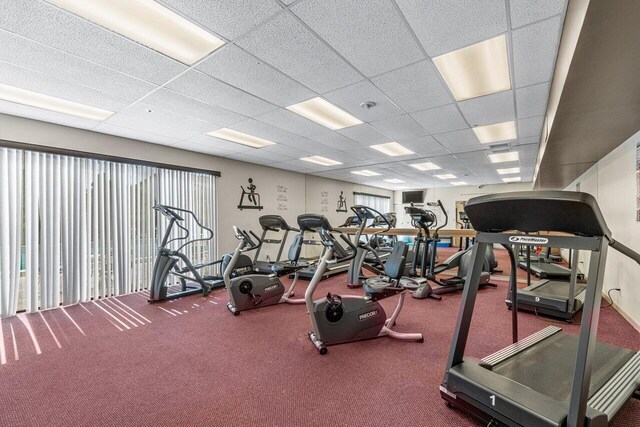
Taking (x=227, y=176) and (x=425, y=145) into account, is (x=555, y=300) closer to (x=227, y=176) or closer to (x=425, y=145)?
(x=425, y=145)

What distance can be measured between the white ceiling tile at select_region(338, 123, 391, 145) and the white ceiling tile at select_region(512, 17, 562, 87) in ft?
6.27

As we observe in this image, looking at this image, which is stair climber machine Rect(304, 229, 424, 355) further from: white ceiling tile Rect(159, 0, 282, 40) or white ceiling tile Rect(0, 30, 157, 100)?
white ceiling tile Rect(0, 30, 157, 100)

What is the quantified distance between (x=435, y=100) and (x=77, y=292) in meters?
5.43

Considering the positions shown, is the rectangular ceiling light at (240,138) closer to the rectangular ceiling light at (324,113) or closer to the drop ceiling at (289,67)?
the drop ceiling at (289,67)

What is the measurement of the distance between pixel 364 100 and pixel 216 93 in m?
1.64

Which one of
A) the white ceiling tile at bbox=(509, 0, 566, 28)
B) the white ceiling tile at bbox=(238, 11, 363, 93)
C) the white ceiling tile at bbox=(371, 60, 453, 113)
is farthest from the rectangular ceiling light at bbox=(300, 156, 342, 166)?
the white ceiling tile at bbox=(509, 0, 566, 28)

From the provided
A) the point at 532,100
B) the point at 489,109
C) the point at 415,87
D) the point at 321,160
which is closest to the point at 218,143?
the point at 321,160

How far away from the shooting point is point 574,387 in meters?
1.25

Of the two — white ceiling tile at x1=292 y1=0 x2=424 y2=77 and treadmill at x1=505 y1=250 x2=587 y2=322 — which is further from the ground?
white ceiling tile at x1=292 y1=0 x2=424 y2=77

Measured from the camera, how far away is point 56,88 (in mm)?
2857

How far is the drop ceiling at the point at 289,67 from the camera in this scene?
1.85 m

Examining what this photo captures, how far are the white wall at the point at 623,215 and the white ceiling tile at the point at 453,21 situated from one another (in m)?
2.23

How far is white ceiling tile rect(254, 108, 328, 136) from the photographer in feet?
11.9

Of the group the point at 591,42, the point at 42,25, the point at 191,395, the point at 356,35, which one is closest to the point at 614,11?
the point at 591,42
